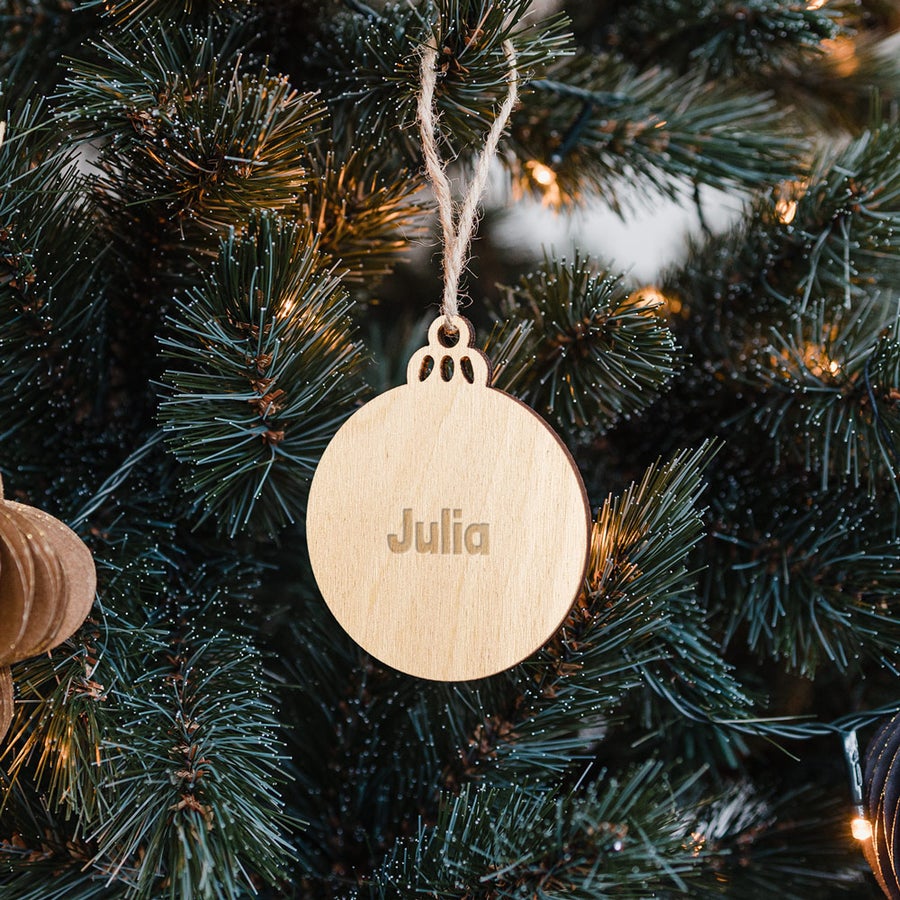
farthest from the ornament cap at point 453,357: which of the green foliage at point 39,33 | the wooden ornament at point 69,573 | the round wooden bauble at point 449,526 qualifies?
the green foliage at point 39,33

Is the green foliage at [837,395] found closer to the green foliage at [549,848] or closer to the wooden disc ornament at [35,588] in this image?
the green foliage at [549,848]

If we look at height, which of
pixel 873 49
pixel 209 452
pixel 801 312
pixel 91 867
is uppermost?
pixel 873 49

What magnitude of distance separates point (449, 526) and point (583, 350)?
12 centimetres

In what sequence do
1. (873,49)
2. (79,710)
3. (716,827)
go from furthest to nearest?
1. (873,49)
2. (716,827)
3. (79,710)

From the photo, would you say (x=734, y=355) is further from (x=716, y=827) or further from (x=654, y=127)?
(x=716, y=827)

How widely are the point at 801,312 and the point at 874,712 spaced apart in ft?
0.64

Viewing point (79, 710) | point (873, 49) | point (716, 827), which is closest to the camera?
point (79, 710)

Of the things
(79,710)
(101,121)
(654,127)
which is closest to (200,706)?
(79,710)

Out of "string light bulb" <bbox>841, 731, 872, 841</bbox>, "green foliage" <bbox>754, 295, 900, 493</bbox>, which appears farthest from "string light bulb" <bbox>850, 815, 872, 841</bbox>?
"green foliage" <bbox>754, 295, 900, 493</bbox>

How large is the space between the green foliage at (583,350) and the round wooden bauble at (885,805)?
184 millimetres

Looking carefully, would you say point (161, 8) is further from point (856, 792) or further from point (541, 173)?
point (856, 792)

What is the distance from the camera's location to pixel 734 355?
1.57 feet

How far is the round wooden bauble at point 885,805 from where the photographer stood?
36 centimetres

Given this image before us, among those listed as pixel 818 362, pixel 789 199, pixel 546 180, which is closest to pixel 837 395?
pixel 818 362
